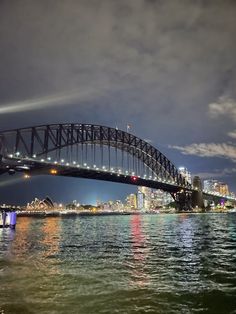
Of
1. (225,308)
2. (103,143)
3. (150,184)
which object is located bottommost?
(225,308)

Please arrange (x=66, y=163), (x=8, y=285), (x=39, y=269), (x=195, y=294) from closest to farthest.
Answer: (x=195, y=294) → (x=8, y=285) → (x=39, y=269) → (x=66, y=163)

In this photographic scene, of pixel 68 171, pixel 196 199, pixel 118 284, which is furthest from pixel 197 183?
pixel 118 284

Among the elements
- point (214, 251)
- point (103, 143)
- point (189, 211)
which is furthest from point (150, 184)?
point (214, 251)

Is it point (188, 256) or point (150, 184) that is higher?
point (150, 184)

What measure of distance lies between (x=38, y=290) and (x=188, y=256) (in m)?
11.6

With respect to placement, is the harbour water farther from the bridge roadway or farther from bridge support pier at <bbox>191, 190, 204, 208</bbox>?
bridge support pier at <bbox>191, 190, 204, 208</bbox>

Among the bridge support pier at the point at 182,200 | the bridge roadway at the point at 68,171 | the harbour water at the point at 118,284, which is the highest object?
the bridge roadway at the point at 68,171

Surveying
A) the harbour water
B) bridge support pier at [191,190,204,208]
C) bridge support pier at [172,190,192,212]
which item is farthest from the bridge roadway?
the harbour water

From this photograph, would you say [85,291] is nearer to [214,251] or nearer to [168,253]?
[168,253]

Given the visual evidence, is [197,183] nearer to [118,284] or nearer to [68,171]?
[68,171]

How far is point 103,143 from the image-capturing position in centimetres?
14812

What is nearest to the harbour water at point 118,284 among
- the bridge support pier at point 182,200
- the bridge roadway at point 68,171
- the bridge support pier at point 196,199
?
the bridge roadway at point 68,171

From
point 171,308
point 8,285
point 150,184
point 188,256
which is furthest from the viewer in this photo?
point 150,184

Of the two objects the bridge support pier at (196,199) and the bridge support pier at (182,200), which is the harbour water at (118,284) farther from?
the bridge support pier at (196,199)
